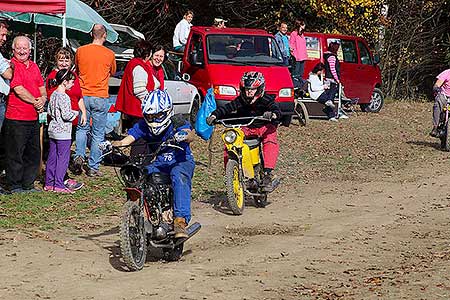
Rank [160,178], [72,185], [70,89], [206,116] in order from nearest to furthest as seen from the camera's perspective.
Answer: [160,178]
[70,89]
[72,185]
[206,116]

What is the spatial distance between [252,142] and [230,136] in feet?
1.79

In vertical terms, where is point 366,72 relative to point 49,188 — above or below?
above

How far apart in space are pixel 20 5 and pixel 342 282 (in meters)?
7.44

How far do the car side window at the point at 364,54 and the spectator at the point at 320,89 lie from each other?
3.37 meters

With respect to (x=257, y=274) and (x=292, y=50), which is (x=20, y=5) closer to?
(x=257, y=274)

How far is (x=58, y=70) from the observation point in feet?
41.7

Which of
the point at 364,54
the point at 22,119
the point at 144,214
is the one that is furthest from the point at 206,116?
the point at 364,54

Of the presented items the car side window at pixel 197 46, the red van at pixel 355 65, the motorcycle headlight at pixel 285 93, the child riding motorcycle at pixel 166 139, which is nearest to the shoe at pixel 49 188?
the child riding motorcycle at pixel 166 139

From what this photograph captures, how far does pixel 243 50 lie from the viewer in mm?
20281

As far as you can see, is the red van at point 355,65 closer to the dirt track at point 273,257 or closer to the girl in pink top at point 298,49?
the girl in pink top at point 298,49

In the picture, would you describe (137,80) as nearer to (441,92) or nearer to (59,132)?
(59,132)

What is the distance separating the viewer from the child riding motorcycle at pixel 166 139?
8633mm

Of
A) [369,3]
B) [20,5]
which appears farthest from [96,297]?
[369,3]

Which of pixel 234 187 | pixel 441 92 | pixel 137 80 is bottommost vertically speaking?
pixel 234 187
